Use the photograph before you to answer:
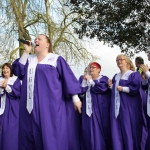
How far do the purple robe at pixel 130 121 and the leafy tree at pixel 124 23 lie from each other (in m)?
7.04

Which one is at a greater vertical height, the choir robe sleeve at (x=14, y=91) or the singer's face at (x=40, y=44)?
the singer's face at (x=40, y=44)

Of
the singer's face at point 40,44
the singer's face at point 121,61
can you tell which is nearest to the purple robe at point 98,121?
the singer's face at point 121,61

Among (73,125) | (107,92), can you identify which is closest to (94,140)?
(73,125)

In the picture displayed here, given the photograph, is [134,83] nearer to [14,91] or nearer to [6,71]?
[14,91]

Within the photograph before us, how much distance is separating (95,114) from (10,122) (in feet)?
6.27

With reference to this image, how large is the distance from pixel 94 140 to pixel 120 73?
1388mm

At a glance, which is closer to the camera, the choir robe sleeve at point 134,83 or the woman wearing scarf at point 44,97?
the woman wearing scarf at point 44,97

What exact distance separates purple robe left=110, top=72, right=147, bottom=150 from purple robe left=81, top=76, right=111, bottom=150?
1.05 feet

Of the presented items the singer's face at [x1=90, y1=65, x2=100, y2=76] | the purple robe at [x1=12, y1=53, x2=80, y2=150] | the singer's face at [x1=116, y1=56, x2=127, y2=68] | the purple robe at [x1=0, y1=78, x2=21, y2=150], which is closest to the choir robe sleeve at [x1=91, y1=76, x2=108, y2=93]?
the singer's face at [x1=90, y1=65, x2=100, y2=76]

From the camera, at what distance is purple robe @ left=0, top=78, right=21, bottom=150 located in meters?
7.46

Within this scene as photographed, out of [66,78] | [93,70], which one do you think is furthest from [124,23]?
[66,78]

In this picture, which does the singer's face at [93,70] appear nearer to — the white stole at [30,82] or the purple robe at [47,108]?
the purple robe at [47,108]

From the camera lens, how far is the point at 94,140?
6.82m

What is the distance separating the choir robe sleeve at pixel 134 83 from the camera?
6459 millimetres
